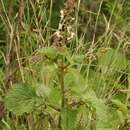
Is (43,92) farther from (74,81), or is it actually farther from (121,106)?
(121,106)

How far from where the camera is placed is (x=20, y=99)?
52.7 inches

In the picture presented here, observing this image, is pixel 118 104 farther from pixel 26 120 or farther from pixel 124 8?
pixel 124 8

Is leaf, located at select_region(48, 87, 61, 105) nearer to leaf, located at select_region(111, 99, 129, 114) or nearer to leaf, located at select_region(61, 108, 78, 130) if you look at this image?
leaf, located at select_region(61, 108, 78, 130)

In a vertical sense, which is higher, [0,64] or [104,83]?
[104,83]

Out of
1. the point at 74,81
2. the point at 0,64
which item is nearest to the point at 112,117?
the point at 74,81

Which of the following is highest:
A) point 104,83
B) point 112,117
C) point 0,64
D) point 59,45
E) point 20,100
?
point 59,45

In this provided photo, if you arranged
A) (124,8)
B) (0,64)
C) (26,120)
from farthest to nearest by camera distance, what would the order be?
(124,8) < (0,64) < (26,120)

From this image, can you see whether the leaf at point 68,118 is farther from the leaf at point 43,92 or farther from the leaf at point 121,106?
the leaf at point 121,106

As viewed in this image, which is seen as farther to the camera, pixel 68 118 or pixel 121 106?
pixel 121 106

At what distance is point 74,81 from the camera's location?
1.31 meters

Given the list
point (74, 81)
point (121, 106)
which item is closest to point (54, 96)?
point (74, 81)

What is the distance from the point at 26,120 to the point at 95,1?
4.41 feet

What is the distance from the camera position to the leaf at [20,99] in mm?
1328

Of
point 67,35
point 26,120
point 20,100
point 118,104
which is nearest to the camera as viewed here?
point 67,35
